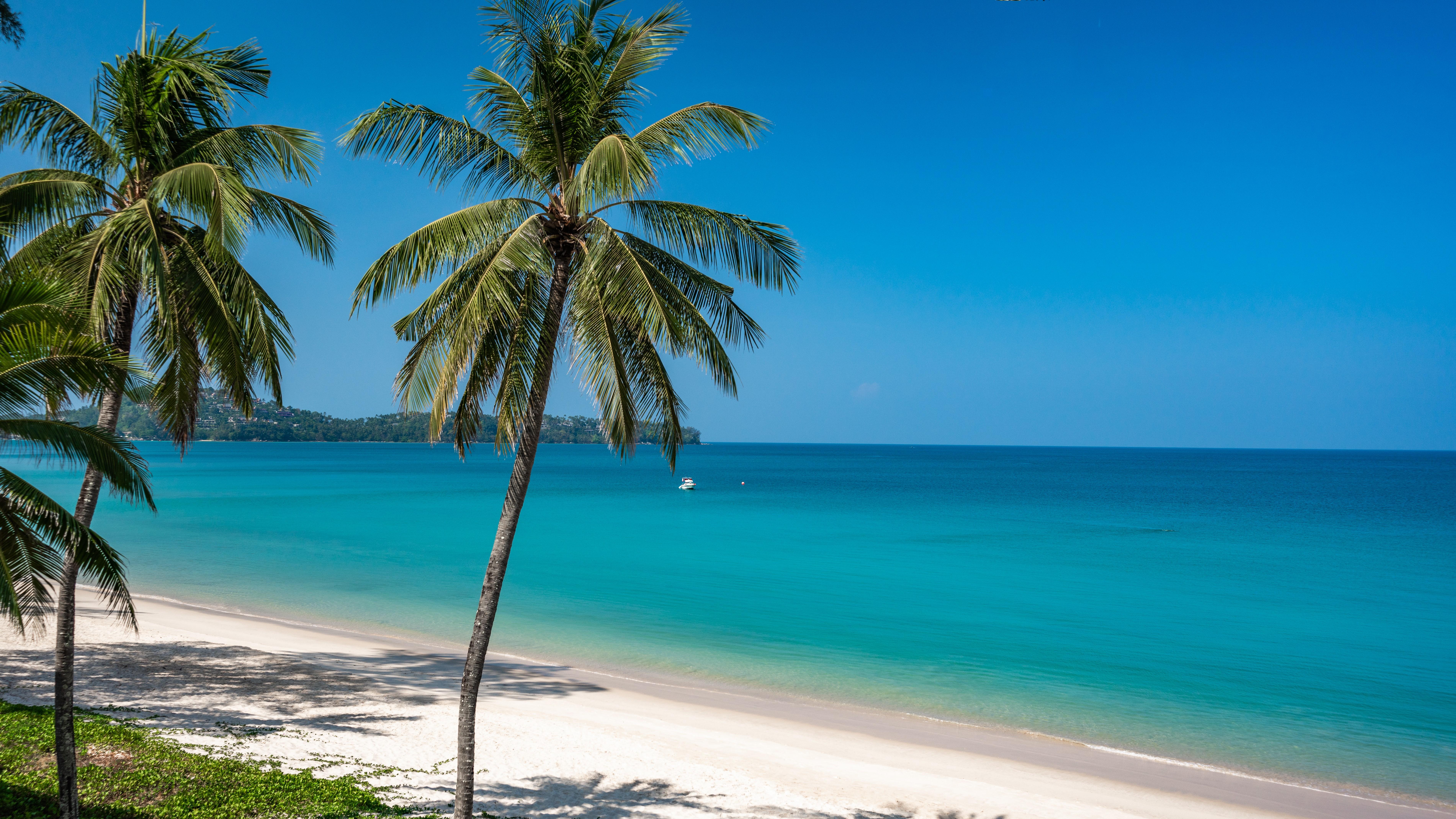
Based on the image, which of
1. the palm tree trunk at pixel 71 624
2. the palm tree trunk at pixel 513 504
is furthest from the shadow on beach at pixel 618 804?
the palm tree trunk at pixel 71 624

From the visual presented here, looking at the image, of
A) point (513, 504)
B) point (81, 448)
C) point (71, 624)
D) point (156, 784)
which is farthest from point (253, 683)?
point (81, 448)

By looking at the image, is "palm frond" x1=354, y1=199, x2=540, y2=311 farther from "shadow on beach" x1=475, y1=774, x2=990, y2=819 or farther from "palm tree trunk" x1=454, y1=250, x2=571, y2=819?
"shadow on beach" x1=475, y1=774, x2=990, y2=819

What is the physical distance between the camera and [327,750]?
962 cm

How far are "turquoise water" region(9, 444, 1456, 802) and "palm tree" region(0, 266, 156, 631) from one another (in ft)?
40.4

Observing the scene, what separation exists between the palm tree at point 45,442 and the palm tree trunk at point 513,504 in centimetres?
255

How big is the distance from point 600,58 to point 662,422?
340 centimetres

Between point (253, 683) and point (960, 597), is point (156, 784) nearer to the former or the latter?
point (253, 683)

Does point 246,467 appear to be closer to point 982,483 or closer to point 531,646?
point 982,483

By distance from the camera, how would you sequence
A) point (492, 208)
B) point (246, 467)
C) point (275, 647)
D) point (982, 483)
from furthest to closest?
point (246, 467) < point (982, 483) < point (275, 647) < point (492, 208)

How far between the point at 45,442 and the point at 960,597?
83.1 feet

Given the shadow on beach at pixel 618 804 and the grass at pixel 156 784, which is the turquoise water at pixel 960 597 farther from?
the grass at pixel 156 784

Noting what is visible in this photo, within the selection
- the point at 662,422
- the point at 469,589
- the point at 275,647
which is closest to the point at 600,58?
the point at 662,422

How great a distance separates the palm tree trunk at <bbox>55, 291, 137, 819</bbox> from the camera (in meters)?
6.42

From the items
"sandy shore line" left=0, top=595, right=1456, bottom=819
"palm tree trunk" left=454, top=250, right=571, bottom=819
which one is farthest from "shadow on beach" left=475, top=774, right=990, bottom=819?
"palm tree trunk" left=454, top=250, right=571, bottom=819
